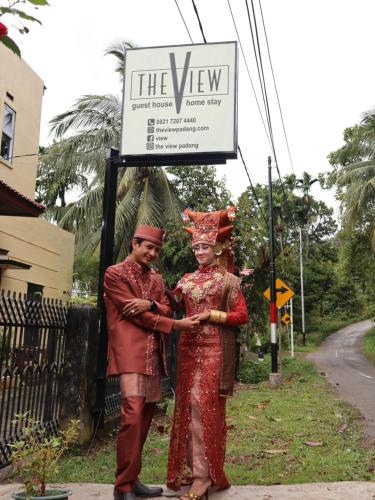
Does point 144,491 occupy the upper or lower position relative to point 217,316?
lower

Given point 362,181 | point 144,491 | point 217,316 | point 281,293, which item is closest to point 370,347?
point 362,181

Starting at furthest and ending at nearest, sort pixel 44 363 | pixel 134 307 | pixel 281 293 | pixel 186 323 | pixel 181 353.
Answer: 1. pixel 281 293
2. pixel 44 363
3. pixel 181 353
4. pixel 186 323
5. pixel 134 307

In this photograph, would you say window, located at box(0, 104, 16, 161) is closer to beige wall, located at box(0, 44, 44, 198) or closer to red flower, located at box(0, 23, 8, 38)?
beige wall, located at box(0, 44, 44, 198)

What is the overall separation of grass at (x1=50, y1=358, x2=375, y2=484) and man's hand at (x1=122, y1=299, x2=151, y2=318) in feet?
4.93

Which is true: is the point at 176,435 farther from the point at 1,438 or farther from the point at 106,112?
the point at 106,112

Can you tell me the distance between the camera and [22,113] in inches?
539

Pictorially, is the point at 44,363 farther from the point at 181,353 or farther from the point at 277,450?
the point at 277,450

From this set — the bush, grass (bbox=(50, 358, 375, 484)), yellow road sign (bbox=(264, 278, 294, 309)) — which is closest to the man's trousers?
grass (bbox=(50, 358, 375, 484))

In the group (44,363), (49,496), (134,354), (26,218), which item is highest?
(26,218)

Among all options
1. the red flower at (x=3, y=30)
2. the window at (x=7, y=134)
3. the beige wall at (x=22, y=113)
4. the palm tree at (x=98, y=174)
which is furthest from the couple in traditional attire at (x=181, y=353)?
the palm tree at (x=98, y=174)

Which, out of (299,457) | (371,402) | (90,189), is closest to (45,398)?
(299,457)

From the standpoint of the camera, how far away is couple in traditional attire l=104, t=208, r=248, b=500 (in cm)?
381

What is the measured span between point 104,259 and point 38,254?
8815 millimetres

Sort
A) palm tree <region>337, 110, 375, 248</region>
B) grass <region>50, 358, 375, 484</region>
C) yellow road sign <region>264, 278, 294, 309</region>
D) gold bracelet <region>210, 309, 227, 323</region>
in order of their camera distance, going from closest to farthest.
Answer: gold bracelet <region>210, 309, 227, 323</region>, grass <region>50, 358, 375, 484</region>, yellow road sign <region>264, 278, 294, 309</region>, palm tree <region>337, 110, 375, 248</region>
